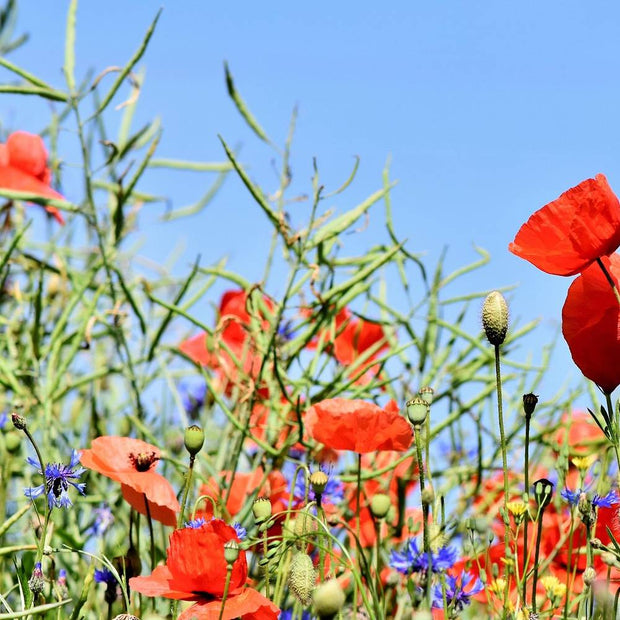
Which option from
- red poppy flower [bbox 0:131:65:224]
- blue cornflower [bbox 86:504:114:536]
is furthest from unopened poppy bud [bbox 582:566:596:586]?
red poppy flower [bbox 0:131:65:224]

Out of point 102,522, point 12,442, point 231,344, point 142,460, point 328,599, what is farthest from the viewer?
point 231,344

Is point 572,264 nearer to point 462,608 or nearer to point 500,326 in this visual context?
point 500,326

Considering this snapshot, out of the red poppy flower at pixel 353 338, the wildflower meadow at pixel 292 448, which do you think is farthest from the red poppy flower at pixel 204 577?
the red poppy flower at pixel 353 338

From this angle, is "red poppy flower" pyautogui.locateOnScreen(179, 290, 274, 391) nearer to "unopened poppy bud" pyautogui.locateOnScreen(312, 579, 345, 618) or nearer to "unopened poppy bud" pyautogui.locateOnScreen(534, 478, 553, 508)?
"unopened poppy bud" pyautogui.locateOnScreen(534, 478, 553, 508)

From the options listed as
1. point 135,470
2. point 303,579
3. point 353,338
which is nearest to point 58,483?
point 135,470

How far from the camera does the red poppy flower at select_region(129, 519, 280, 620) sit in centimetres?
58

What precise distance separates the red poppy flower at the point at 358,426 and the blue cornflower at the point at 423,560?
0.09 metres

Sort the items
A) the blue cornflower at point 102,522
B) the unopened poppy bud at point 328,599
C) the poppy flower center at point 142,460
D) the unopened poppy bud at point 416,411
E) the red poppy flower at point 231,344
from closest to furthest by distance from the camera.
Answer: the unopened poppy bud at point 328,599 → the unopened poppy bud at point 416,411 → the poppy flower center at point 142,460 → the blue cornflower at point 102,522 → the red poppy flower at point 231,344

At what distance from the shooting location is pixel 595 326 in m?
0.62

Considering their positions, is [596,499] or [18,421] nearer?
[18,421]

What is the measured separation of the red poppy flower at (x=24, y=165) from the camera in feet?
3.74

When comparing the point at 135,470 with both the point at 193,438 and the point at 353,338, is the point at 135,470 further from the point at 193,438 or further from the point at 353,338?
the point at 353,338

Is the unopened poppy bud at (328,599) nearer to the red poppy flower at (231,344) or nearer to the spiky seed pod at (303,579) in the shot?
the spiky seed pod at (303,579)

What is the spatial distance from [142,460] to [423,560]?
21cm
